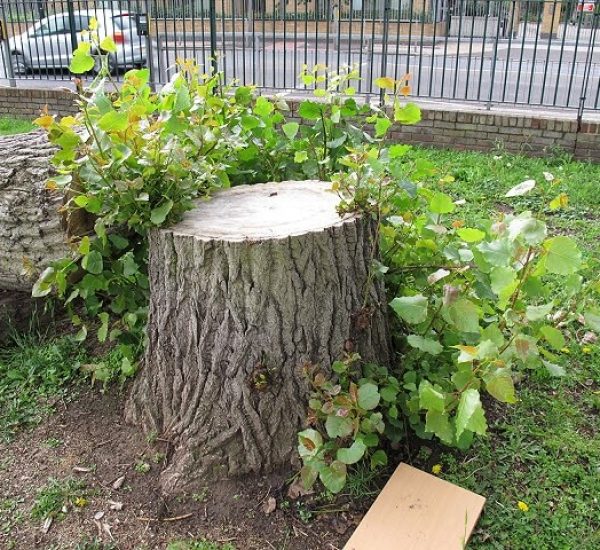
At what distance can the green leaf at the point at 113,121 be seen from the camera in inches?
83.0

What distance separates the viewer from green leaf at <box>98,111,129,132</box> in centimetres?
211

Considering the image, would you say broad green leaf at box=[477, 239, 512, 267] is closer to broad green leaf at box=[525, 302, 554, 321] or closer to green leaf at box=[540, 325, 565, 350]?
broad green leaf at box=[525, 302, 554, 321]

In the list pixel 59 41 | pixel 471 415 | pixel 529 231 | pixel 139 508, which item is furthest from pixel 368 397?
pixel 59 41

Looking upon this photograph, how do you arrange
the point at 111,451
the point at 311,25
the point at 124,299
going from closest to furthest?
the point at 111,451
the point at 124,299
the point at 311,25

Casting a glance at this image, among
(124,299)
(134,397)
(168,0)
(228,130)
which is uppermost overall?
(168,0)

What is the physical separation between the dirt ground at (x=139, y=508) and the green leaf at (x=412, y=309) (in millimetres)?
677

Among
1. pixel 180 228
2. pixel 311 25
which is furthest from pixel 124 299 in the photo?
pixel 311 25

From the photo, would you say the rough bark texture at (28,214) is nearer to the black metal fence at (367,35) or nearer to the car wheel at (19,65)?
the black metal fence at (367,35)

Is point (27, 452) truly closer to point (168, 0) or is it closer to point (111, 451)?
point (111, 451)

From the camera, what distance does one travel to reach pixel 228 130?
285cm

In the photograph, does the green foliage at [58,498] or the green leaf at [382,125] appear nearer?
the green foliage at [58,498]

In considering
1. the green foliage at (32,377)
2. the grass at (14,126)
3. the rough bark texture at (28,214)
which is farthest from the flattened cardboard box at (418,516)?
the grass at (14,126)

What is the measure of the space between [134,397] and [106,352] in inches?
18.9

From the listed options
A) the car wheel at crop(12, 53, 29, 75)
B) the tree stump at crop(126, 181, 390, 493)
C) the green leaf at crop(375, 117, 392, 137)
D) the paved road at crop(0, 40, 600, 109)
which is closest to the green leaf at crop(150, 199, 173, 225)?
the tree stump at crop(126, 181, 390, 493)
